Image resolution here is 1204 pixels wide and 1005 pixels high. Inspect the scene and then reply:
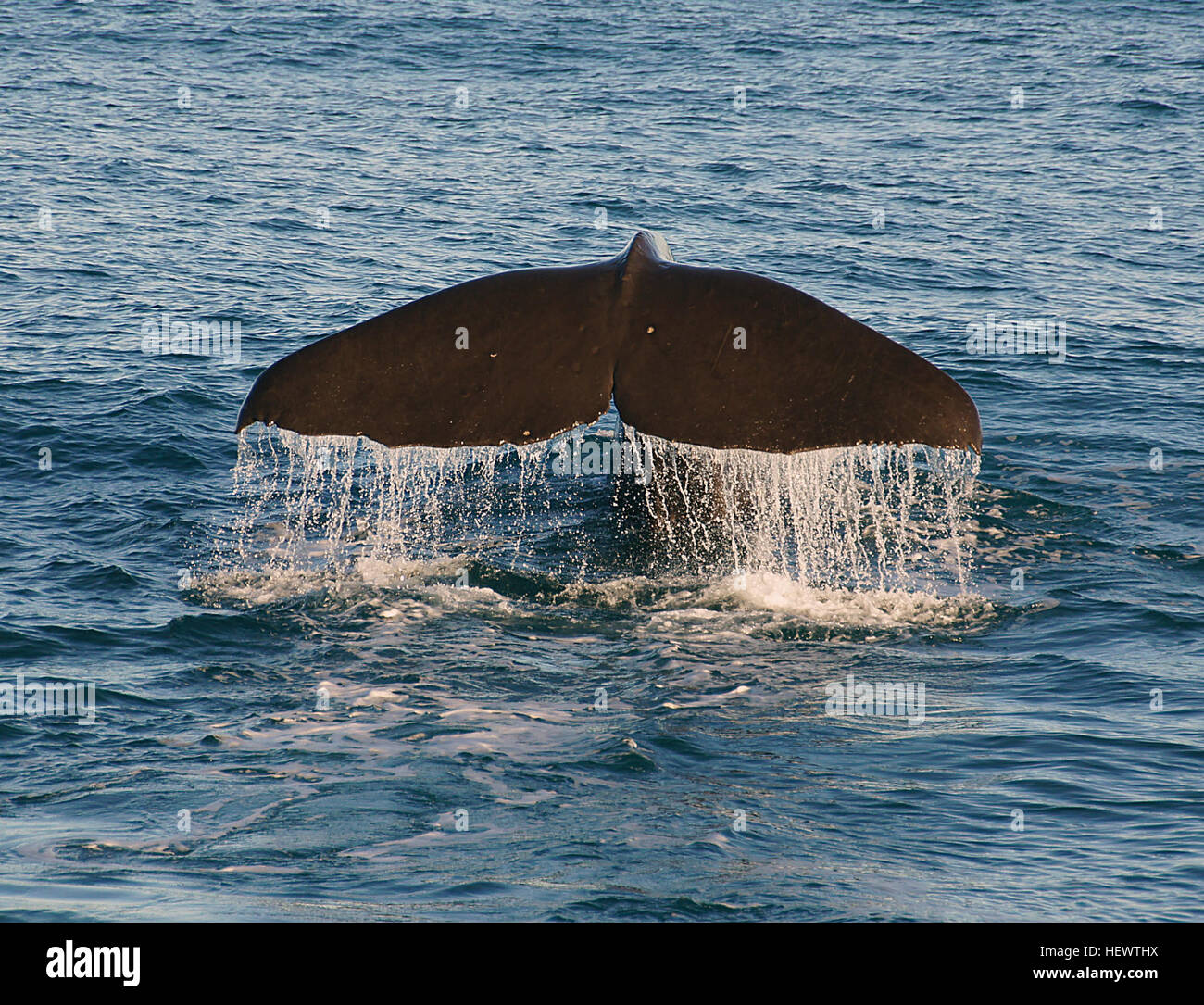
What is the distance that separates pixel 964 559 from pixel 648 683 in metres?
3.25

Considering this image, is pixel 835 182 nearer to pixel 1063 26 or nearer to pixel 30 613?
pixel 1063 26

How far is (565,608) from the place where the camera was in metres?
8.84

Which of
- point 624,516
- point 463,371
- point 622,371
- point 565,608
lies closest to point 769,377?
point 622,371

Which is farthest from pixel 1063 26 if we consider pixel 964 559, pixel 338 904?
pixel 338 904

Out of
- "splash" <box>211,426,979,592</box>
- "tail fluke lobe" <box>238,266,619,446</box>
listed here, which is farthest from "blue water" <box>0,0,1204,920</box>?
"tail fluke lobe" <box>238,266,619,446</box>

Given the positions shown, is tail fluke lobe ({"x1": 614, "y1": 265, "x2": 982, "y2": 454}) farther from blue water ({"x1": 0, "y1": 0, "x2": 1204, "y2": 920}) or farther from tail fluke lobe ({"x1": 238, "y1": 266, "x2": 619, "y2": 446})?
blue water ({"x1": 0, "y1": 0, "x2": 1204, "y2": 920})

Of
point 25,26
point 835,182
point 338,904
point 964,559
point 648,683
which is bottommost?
point 338,904

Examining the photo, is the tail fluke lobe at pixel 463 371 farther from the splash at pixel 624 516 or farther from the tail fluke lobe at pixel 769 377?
the splash at pixel 624 516

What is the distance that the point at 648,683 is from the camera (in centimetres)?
771

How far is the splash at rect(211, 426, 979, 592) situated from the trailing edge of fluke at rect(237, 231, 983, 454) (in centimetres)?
85

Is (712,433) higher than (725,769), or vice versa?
(712,433)

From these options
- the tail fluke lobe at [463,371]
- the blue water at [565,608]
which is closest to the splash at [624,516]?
the blue water at [565,608]

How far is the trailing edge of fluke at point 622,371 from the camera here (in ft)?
22.9

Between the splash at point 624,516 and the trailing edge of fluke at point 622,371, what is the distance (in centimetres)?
85
